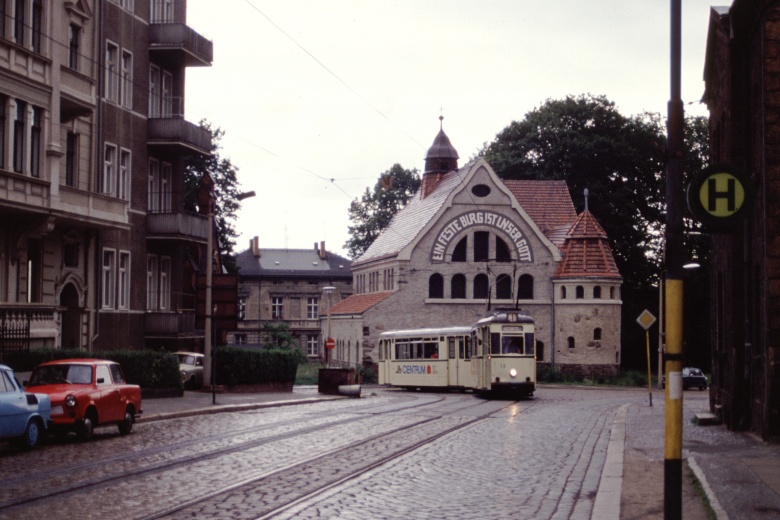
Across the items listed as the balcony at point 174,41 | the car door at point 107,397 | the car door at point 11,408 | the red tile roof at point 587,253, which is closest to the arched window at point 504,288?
the red tile roof at point 587,253

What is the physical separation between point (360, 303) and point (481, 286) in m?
8.42

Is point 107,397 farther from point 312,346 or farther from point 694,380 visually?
point 312,346

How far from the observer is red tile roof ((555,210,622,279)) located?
69875 millimetres

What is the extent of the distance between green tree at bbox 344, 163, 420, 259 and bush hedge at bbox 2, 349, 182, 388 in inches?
2645

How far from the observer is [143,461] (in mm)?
17297

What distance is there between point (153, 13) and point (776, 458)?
32.1 metres

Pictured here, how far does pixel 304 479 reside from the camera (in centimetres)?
1523

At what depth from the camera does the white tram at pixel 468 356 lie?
42938 mm

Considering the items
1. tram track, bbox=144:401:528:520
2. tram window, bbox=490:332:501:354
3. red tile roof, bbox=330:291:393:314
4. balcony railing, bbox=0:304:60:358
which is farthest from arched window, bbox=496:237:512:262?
tram track, bbox=144:401:528:520

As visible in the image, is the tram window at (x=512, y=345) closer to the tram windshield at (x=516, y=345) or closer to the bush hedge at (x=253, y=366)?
the tram windshield at (x=516, y=345)

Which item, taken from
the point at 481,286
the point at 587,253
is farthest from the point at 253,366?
the point at 587,253

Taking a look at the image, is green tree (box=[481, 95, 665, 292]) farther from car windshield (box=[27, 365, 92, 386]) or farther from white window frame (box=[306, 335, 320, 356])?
car windshield (box=[27, 365, 92, 386])

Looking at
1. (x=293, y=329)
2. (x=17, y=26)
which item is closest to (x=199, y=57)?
(x=17, y=26)

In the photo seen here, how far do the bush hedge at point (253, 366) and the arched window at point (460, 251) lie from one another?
25.1m
